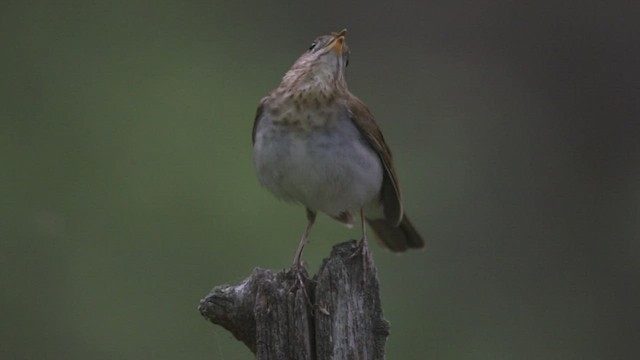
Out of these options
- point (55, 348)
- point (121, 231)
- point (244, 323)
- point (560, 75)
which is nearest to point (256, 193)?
point (121, 231)

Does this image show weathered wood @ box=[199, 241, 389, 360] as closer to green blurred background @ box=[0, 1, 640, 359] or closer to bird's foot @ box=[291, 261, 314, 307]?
bird's foot @ box=[291, 261, 314, 307]

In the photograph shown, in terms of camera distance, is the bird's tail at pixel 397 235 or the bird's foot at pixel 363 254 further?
the bird's tail at pixel 397 235

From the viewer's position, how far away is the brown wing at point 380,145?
764cm

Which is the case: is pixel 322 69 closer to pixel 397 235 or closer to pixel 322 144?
pixel 322 144

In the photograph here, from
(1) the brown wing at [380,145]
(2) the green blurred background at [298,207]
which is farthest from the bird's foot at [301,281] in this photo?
(2) the green blurred background at [298,207]

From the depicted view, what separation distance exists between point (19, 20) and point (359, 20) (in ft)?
9.07

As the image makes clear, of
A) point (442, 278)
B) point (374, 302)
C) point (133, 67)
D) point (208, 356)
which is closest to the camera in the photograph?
point (374, 302)

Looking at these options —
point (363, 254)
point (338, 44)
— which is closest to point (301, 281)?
point (363, 254)

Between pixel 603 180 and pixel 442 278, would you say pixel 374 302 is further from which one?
pixel 603 180

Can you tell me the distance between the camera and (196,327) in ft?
36.5

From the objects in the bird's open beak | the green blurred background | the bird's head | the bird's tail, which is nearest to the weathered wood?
the bird's head

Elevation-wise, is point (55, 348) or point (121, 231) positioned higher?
point (121, 231)

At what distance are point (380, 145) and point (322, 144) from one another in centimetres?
34

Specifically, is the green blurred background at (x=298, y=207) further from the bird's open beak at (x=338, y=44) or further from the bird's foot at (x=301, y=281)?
the bird's foot at (x=301, y=281)
